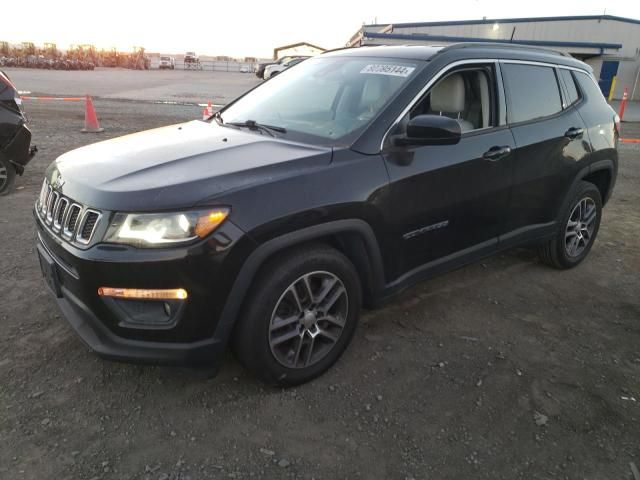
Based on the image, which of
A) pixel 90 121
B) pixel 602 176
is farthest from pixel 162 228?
pixel 90 121

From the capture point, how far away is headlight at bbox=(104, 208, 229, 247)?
7.21 feet

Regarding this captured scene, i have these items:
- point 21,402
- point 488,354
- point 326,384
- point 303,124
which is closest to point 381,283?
point 326,384

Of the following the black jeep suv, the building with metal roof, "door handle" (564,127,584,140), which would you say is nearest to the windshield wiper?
the black jeep suv

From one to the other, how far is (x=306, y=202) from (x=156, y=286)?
803 mm

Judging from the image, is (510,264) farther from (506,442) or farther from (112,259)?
(112,259)

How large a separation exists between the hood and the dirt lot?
0.99 m

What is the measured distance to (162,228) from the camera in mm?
2203

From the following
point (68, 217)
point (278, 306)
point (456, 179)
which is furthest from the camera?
point (456, 179)

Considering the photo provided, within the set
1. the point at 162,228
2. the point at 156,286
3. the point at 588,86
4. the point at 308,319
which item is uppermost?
the point at 588,86

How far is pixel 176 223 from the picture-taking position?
7.23ft

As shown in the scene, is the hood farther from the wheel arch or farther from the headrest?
the wheel arch

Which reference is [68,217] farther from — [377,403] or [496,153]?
[496,153]

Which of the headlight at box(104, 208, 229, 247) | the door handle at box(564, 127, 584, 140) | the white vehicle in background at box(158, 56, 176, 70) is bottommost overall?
the headlight at box(104, 208, 229, 247)

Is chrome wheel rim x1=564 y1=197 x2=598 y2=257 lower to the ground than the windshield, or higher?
lower
